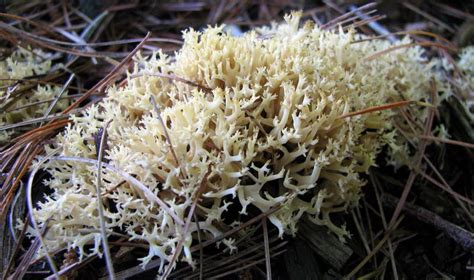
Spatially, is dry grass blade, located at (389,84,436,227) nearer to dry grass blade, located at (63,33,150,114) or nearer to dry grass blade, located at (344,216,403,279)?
dry grass blade, located at (344,216,403,279)

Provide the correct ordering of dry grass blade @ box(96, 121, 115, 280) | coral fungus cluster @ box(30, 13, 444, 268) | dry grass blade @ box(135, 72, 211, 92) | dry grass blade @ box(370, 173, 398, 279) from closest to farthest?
dry grass blade @ box(96, 121, 115, 280)
coral fungus cluster @ box(30, 13, 444, 268)
dry grass blade @ box(135, 72, 211, 92)
dry grass blade @ box(370, 173, 398, 279)

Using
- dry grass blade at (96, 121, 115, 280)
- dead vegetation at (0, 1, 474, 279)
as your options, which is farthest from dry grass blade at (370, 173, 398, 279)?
dry grass blade at (96, 121, 115, 280)

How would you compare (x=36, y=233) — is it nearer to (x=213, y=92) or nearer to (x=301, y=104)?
(x=213, y=92)

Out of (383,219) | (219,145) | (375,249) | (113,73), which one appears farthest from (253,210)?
(113,73)

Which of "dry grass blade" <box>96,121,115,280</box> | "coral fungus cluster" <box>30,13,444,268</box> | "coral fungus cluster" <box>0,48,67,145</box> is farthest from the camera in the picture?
"coral fungus cluster" <box>0,48,67,145</box>

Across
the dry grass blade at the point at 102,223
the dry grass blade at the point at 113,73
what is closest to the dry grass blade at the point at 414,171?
the dry grass blade at the point at 102,223

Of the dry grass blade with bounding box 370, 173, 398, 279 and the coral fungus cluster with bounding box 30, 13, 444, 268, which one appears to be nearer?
the coral fungus cluster with bounding box 30, 13, 444, 268

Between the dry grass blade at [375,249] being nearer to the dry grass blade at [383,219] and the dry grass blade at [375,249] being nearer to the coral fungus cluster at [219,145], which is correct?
the dry grass blade at [383,219]

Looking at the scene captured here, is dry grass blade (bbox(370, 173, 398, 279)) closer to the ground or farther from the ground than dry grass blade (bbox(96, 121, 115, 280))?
closer to the ground

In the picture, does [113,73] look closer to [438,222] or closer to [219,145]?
[219,145]
